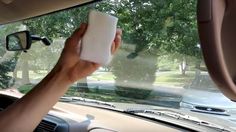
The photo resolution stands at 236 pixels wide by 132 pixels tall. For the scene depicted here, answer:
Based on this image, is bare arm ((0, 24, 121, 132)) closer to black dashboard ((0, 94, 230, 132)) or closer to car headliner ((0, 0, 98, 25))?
black dashboard ((0, 94, 230, 132))

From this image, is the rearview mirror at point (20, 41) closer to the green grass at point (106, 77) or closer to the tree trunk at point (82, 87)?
the tree trunk at point (82, 87)

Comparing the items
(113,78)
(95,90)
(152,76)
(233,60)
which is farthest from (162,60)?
(233,60)

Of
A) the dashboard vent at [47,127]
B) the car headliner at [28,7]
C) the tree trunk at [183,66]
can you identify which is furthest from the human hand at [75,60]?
the dashboard vent at [47,127]

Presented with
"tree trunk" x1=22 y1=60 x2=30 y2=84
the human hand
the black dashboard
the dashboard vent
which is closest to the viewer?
the human hand

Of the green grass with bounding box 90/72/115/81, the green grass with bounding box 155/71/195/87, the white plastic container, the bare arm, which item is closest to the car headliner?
the green grass with bounding box 90/72/115/81

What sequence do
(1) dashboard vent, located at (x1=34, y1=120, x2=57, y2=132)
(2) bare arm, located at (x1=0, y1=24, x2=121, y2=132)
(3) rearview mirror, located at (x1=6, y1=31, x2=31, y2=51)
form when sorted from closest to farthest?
(2) bare arm, located at (x1=0, y1=24, x2=121, y2=132) → (1) dashboard vent, located at (x1=34, y1=120, x2=57, y2=132) → (3) rearview mirror, located at (x1=6, y1=31, x2=31, y2=51)

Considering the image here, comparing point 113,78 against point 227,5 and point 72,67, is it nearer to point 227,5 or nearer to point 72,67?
point 72,67
